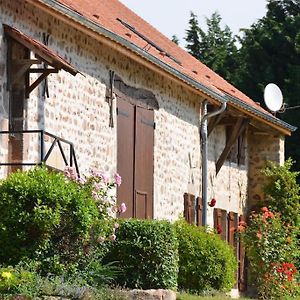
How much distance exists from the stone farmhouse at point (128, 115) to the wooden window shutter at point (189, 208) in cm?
4

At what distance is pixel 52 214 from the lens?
12.7m

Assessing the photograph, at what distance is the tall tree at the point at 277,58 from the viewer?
34.6 m

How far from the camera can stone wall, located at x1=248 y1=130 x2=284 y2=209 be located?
27.1 m

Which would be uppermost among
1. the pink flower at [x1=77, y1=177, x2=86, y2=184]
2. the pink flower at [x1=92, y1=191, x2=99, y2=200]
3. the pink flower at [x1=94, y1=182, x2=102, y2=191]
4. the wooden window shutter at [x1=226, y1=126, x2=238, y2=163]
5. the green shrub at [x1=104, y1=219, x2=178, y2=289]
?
the wooden window shutter at [x1=226, y1=126, x2=238, y2=163]

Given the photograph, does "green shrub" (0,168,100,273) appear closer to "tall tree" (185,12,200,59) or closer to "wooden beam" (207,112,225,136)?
"wooden beam" (207,112,225,136)

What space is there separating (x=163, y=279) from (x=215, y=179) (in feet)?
33.0

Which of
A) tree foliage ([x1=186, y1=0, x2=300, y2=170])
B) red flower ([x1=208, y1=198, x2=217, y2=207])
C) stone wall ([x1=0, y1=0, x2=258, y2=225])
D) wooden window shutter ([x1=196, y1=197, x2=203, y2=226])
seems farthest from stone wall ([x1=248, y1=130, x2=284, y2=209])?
tree foliage ([x1=186, y1=0, x2=300, y2=170])

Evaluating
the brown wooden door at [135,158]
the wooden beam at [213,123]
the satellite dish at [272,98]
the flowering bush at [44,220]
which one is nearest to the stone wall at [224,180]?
the wooden beam at [213,123]

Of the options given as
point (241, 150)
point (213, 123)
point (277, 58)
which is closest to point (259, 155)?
point (241, 150)

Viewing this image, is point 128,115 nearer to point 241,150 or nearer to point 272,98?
point 241,150

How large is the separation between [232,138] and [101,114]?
7.68 m

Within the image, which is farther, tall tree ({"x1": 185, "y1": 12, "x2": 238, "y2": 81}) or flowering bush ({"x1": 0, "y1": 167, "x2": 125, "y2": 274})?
tall tree ({"x1": 185, "y1": 12, "x2": 238, "y2": 81})

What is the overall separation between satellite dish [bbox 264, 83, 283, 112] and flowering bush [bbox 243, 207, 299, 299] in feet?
21.7

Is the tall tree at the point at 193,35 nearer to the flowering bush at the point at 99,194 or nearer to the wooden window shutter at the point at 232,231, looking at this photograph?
the wooden window shutter at the point at 232,231
